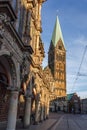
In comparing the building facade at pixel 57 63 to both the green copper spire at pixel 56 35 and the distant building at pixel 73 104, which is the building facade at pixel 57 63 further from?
the distant building at pixel 73 104

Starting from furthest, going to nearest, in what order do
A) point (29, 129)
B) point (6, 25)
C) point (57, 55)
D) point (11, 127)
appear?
1. point (57, 55)
2. point (29, 129)
3. point (11, 127)
4. point (6, 25)

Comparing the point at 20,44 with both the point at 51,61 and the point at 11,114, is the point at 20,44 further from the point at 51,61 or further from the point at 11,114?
the point at 51,61

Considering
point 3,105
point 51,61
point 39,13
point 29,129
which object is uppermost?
point 51,61

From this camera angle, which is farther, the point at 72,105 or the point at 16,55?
the point at 72,105

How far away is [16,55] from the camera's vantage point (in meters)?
15.1

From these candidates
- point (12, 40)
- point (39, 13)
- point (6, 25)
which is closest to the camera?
point (6, 25)

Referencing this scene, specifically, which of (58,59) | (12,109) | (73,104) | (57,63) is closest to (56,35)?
(58,59)

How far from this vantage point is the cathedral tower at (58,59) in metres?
111

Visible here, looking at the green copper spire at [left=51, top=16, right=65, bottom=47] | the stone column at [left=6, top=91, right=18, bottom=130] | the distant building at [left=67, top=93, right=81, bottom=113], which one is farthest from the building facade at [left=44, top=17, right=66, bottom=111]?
the stone column at [left=6, top=91, right=18, bottom=130]

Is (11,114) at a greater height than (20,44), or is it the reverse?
(20,44)

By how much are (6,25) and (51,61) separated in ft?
347

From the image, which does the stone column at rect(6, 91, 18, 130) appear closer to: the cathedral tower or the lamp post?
the lamp post

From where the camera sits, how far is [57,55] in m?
117

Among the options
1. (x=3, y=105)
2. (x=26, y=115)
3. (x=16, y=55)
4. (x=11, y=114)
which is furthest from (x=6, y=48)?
(x=26, y=115)
